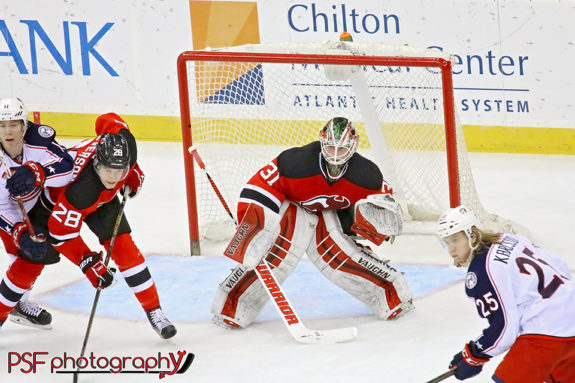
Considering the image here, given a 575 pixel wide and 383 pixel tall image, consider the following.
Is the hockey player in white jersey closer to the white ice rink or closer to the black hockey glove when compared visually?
the white ice rink

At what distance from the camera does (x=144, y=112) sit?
7.65m

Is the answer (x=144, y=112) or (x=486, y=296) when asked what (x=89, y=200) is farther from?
(x=144, y=112)

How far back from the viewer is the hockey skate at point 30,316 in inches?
182

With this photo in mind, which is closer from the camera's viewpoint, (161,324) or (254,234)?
(161,324)

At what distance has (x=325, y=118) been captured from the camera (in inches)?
247

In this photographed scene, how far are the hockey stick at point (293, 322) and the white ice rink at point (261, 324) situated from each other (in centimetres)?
4

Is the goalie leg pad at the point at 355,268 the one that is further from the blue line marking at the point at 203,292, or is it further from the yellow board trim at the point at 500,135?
the yellow board trim at the point at 500,135

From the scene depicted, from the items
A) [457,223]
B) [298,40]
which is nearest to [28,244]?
[457,223]

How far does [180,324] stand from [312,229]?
2.36 ft

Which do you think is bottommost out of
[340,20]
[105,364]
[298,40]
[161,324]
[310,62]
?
[105,364]

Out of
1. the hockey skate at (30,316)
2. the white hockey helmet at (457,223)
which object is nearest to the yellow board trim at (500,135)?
the hockey skate at (30,316)

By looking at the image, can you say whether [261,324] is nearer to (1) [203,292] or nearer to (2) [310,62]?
(1) [203,292]

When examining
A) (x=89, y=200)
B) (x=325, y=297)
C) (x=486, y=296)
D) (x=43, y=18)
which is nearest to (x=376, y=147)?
(x=325, y=297)

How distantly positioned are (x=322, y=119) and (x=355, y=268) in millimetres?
1831
